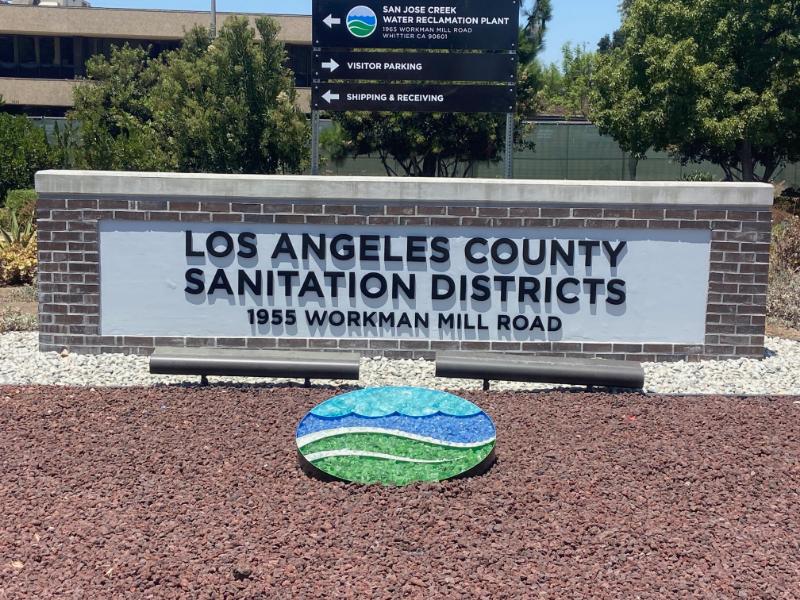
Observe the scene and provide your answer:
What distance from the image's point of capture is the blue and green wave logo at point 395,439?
17.8 feet

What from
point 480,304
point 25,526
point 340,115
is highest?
point 340,115

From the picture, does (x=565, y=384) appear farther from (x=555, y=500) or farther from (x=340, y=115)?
(x=340, y=115)

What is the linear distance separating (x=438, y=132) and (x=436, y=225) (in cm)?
1577

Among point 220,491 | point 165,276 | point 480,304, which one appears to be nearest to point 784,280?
point 480,304

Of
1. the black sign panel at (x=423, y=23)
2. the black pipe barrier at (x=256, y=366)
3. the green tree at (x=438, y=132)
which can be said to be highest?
the black sign panel at (x=423, y=23)

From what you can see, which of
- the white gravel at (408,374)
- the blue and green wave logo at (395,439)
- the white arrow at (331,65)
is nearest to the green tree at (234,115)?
the white arrow at (331,65)

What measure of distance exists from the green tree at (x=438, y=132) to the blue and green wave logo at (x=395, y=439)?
1797 centimetres

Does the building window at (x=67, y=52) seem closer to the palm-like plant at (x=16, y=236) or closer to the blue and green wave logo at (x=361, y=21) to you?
the palm-like plant at (x=16, y=236)

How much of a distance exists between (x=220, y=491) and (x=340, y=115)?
20051mm

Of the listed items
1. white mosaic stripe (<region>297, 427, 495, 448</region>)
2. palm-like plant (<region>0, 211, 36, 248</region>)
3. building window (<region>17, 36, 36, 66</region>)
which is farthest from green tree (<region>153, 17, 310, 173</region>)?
building window (<region>17, 36, 36, 66</region>)

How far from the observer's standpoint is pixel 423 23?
9.41 meters

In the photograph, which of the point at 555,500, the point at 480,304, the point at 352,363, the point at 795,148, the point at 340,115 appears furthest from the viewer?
the point at 795,148

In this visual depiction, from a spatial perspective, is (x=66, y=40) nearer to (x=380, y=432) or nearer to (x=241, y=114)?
(x=241, y=114)

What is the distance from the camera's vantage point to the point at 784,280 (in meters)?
11.8
